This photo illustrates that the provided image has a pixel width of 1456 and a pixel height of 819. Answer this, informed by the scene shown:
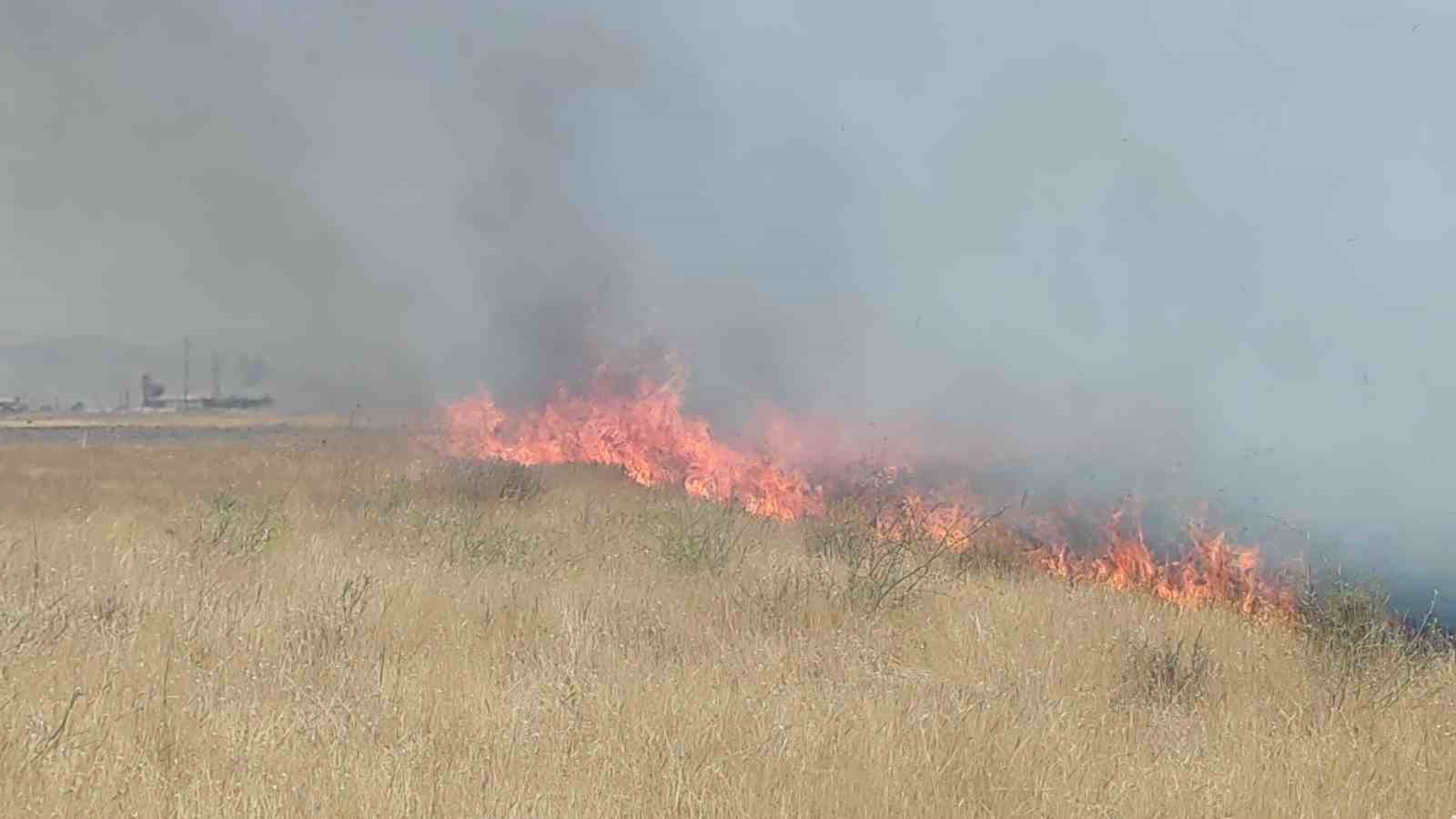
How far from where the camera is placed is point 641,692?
5.45m

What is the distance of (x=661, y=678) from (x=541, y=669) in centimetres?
69

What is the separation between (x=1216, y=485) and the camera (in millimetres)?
12055

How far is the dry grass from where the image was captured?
14.3ft

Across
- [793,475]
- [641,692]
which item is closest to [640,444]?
[793,475]

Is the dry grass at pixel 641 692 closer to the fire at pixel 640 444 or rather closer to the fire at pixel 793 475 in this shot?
the fire at pixel 793 475

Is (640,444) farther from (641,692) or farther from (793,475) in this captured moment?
(641,692)

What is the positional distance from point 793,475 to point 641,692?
34.4 ft

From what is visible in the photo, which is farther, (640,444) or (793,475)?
(640,444)

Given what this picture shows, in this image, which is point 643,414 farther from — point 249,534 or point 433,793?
point 433,793

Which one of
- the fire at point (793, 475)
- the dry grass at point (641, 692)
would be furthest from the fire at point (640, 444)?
the dry grass at point (641, 692)

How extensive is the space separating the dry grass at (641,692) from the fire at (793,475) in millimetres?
1546

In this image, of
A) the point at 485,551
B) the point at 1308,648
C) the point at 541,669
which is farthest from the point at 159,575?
the point at 1308,648

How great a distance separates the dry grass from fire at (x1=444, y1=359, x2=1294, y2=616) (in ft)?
5.07

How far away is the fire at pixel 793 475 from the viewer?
1041 cm
